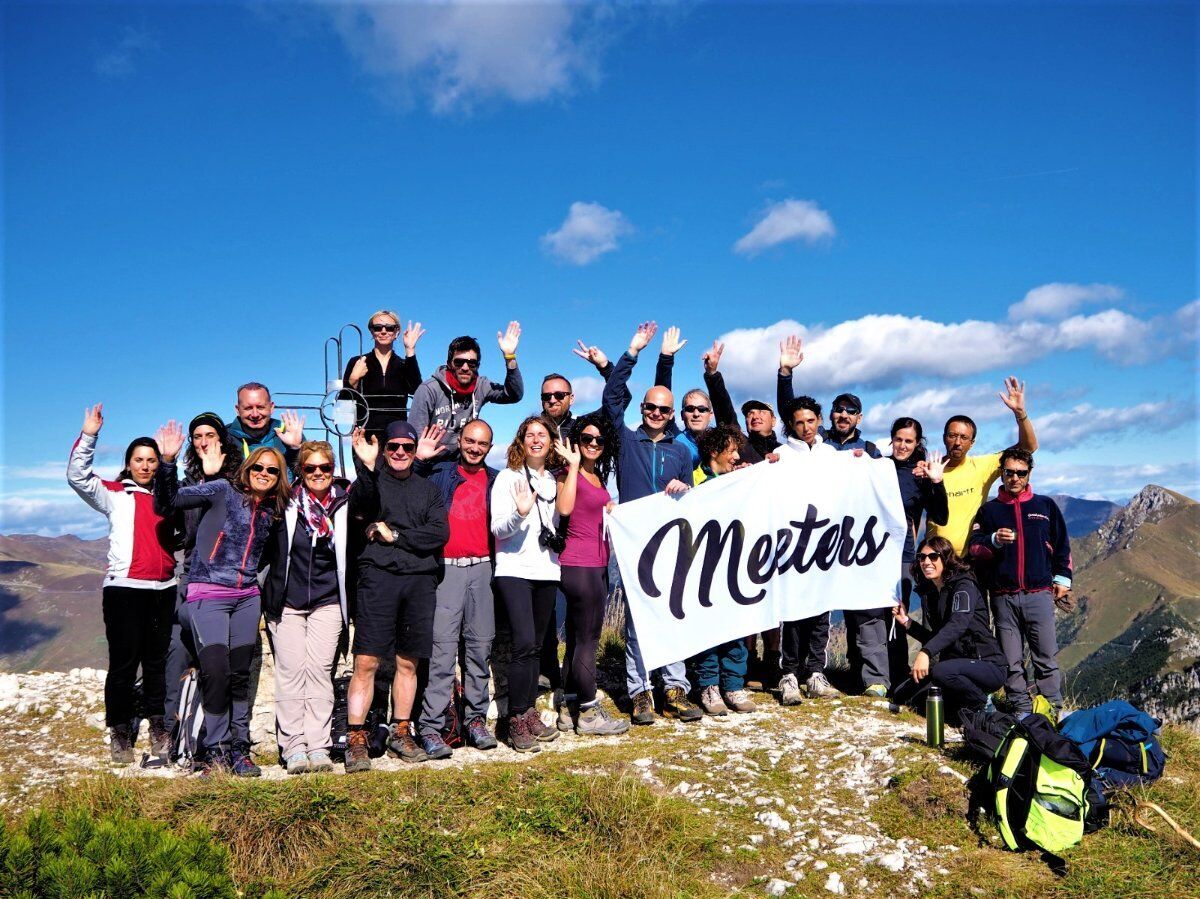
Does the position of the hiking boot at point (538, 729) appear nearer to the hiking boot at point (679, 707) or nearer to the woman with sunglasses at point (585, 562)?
the woman with sunglasses at point (585, 562)

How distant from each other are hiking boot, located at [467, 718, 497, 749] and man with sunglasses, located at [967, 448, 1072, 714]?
559 centimetres

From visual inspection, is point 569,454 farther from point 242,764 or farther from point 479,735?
point 242,764

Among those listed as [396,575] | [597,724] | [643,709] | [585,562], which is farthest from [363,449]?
[643,709]

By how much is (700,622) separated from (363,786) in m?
3.91

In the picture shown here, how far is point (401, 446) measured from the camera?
306 inches

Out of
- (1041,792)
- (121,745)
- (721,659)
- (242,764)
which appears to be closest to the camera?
(1041,792)

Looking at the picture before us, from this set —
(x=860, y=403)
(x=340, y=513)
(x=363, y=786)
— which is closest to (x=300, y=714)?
(x=363, y=786)

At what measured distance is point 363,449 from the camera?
7.87 metres

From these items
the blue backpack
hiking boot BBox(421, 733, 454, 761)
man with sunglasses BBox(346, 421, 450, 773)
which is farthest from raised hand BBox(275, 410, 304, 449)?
the blue backpack

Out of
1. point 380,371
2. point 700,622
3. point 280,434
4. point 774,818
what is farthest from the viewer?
point 380,371

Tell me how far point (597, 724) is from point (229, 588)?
395cm

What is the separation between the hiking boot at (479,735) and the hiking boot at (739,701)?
2786mm

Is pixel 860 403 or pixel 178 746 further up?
pixel 860 403

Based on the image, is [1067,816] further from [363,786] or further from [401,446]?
[401,446]
